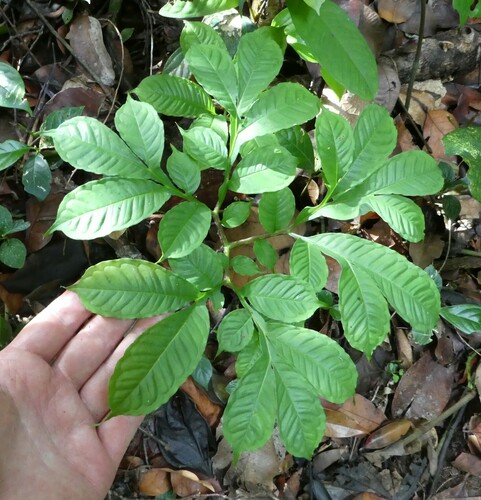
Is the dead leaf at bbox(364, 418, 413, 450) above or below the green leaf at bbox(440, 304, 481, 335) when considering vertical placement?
below

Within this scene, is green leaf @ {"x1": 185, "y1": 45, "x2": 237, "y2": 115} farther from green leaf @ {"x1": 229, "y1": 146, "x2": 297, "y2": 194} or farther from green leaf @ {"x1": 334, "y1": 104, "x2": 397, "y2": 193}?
green leaf @ {"x1": 334, "y1": 104, "x2": 397, "y2": 193}

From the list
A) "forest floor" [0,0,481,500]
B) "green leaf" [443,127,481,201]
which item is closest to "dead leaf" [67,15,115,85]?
"forest floor" [0,0,481,500]

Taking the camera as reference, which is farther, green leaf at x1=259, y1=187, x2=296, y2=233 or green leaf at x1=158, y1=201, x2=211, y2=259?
green leaf at x1=259, y1=187, x2=296, y2=233

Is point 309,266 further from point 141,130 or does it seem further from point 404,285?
point 141,130

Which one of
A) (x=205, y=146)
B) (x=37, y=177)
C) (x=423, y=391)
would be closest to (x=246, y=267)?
(x=205, y=146)

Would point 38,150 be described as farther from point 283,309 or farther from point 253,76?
point 283,309

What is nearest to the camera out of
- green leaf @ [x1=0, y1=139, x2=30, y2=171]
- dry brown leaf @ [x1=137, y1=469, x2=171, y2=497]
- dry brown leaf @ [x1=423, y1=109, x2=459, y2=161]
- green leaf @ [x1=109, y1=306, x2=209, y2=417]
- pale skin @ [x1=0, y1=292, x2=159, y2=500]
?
green leaf @ [x1=109, y1=306, x2=209, y2=417]
